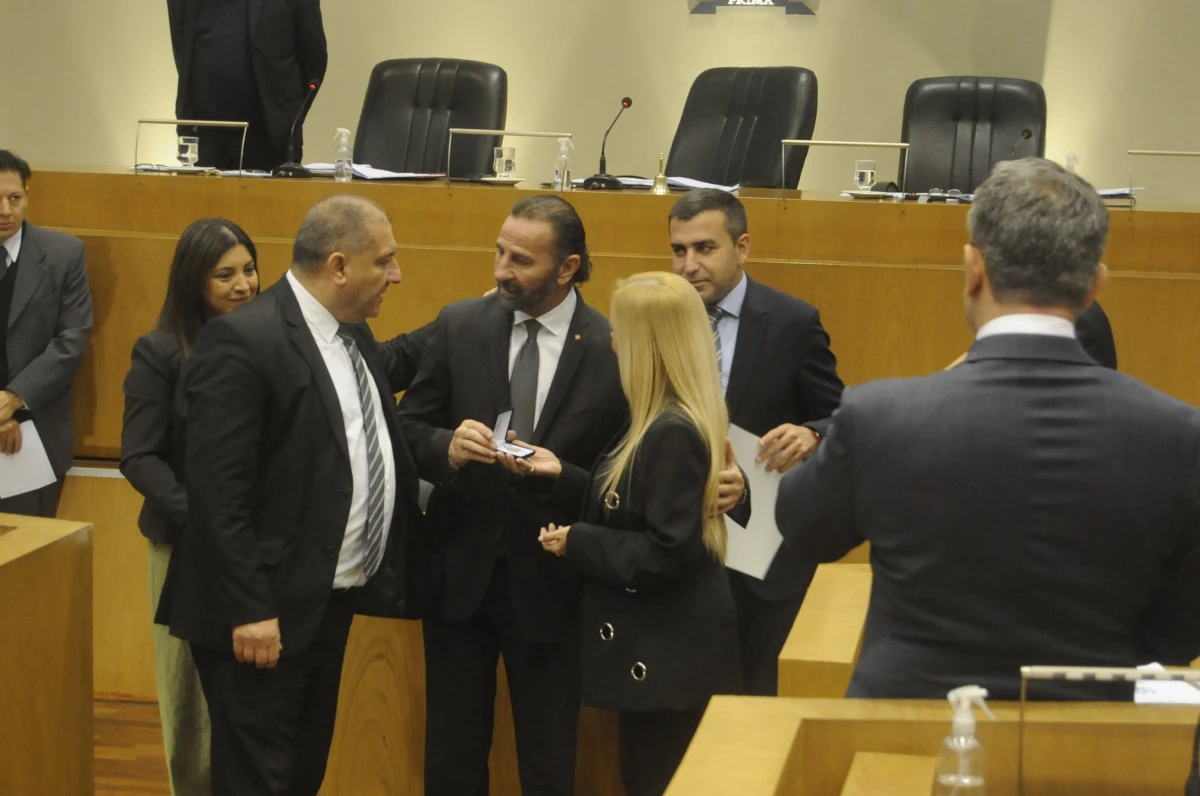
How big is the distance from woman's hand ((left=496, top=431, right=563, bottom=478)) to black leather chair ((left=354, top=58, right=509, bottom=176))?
2617 mm

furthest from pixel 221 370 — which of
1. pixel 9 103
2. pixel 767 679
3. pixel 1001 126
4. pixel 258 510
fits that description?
pixel 9 103

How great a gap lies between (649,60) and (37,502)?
4295mm

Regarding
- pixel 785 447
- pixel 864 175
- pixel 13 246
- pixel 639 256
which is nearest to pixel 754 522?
pixel 785 447

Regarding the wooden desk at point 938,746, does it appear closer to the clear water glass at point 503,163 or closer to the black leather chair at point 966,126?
the clear water glass at point 503,163

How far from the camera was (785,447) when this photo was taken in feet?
9.00

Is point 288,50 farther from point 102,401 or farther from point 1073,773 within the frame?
point 1073,773

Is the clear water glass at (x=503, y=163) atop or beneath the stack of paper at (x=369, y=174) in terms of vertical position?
atop

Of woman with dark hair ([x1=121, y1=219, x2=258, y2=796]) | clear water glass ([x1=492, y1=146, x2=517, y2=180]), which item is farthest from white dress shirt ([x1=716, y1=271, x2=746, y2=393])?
clear water glass ([x1=492, y1=146, x2=517, y2=180])

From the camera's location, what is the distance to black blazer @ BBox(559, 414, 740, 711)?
2.41 m

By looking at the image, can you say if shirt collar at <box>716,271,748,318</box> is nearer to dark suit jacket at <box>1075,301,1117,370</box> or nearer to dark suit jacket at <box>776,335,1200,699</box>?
dark suit jacket at <box>1075,301,1117,370</box>

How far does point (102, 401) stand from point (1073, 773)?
10.9 feet

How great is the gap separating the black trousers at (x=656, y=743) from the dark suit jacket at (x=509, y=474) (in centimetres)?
30

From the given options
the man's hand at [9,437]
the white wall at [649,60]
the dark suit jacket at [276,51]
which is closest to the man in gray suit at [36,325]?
Answer: the man's hand at [9,437]

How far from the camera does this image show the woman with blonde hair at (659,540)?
241 cm
